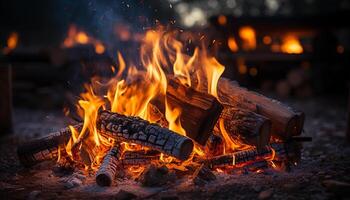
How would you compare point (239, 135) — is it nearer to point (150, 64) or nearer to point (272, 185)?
point (272, 185)

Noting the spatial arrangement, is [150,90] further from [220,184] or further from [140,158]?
[220,184]

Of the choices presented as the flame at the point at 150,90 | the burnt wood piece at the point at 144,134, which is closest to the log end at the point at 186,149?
the burnt wood piece at the point at 144,134

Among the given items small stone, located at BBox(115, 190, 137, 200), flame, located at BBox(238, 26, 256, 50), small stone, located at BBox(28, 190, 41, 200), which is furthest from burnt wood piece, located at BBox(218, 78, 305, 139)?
flame, located at BBox(238, 26, 256, 50)

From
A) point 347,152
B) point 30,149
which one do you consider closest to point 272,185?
point 347,152

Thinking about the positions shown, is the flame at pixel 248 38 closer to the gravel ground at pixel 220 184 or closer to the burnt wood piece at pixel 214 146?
the gravel ground at pixel 220 184

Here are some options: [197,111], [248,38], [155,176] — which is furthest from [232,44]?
[155,176]

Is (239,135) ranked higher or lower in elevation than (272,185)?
higher

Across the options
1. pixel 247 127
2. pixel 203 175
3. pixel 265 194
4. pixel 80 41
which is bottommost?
pixel 265 194
